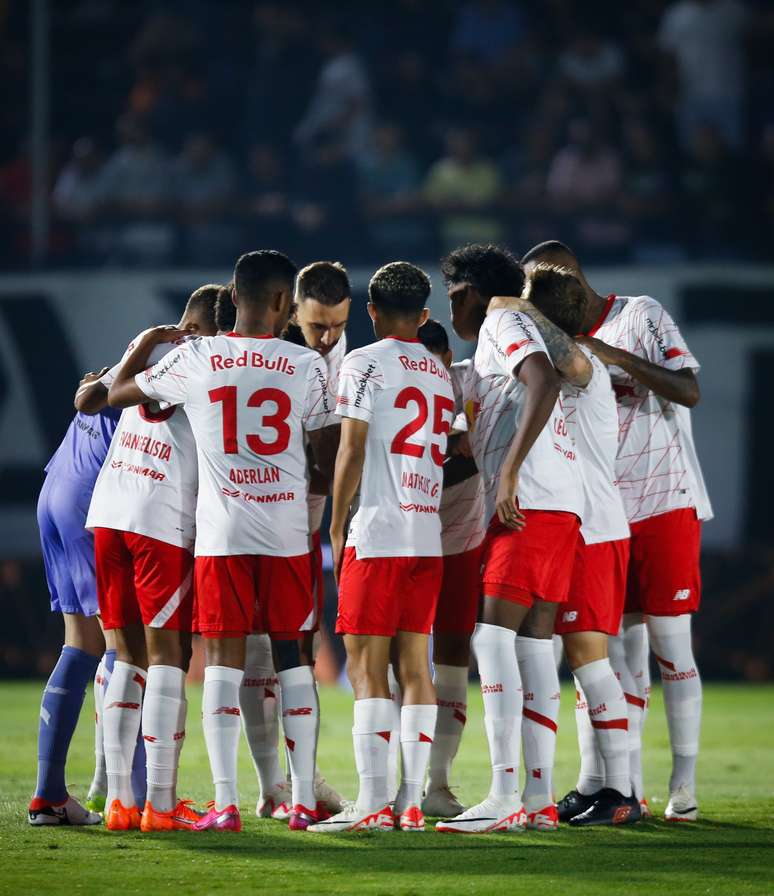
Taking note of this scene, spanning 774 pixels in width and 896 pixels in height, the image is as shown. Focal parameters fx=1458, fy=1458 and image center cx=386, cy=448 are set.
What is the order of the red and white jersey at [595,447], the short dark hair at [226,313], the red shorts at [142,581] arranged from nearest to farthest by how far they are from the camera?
the red shorts at [142,581] → the red and white jersey at [595,447] → the short dark hair at [226,313]

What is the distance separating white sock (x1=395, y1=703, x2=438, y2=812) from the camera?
5.05m

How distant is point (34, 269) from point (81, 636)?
7655mm

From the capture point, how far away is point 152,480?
5371 mm

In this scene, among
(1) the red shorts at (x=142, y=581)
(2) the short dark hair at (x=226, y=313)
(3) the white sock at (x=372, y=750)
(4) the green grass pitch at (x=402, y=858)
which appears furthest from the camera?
(2) the short dark hair at (x=226, y=313)

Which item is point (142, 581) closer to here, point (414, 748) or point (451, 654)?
point (414, 748)

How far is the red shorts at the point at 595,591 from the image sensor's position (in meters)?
5.43

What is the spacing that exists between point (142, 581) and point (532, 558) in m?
1.40

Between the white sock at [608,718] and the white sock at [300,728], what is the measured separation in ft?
3.39

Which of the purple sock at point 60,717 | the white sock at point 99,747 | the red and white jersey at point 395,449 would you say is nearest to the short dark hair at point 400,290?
the red and white jersey at point 395,449

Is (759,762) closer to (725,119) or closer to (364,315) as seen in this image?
(364,315)

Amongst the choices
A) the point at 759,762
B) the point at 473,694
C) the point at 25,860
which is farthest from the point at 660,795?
the point at 473,694

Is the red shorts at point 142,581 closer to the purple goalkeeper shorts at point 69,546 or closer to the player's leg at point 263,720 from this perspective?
the purple goalkeeper shorts at point 69,546

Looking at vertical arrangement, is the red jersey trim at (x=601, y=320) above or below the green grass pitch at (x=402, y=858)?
above

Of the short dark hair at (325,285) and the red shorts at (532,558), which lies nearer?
the red shorts at (532,558)
